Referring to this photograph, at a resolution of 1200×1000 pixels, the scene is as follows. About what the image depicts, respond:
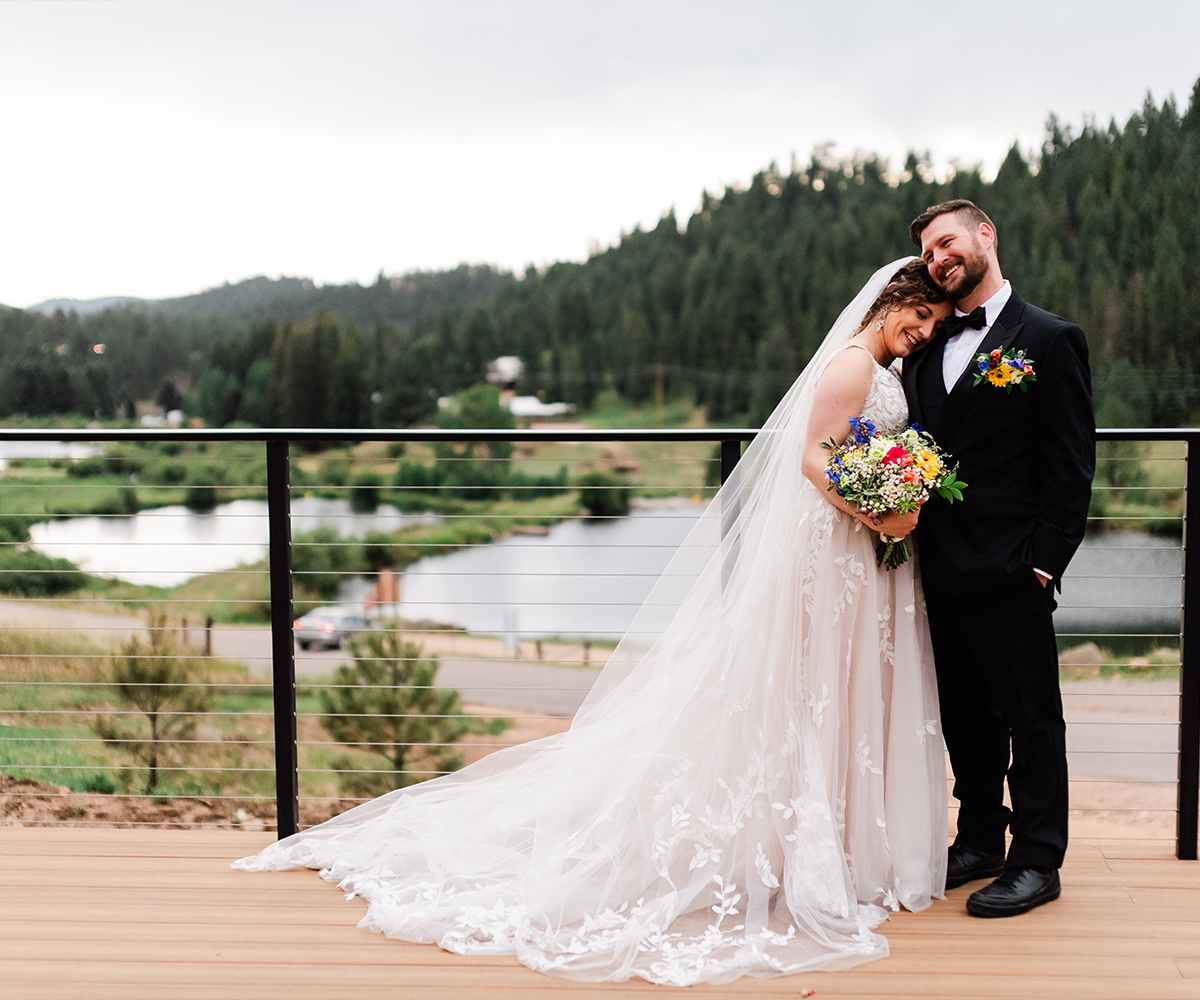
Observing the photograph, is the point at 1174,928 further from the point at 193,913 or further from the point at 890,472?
the point at 193,913

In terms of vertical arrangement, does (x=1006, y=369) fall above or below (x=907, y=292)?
below

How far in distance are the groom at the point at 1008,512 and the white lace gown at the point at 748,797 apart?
0.12m

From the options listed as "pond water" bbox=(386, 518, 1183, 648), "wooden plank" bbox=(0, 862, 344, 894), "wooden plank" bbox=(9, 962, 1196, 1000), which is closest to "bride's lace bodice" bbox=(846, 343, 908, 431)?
"wooden plank" bbox=(9, 962, 1196, 1000)

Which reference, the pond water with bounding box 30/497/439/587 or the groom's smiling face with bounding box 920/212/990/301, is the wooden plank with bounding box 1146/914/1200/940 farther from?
the pond water with bounding box 30/497/439/587

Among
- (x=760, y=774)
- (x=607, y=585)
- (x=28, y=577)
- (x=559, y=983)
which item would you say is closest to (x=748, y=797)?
(x=760, y=774)

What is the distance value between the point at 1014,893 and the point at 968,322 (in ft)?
4.53

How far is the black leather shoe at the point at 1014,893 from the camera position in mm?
2236

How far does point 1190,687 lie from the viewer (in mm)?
2555

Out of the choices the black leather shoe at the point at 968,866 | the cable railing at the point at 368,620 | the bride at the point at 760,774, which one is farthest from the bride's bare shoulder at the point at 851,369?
the cable railing at the point at 368,620

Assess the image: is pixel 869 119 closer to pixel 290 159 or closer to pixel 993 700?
pixel 290 159

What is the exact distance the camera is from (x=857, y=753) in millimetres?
2287

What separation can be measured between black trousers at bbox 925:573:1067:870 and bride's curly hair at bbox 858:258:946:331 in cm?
72

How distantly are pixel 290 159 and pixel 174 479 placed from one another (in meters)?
13.6

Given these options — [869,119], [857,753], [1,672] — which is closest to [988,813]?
[857,753]
